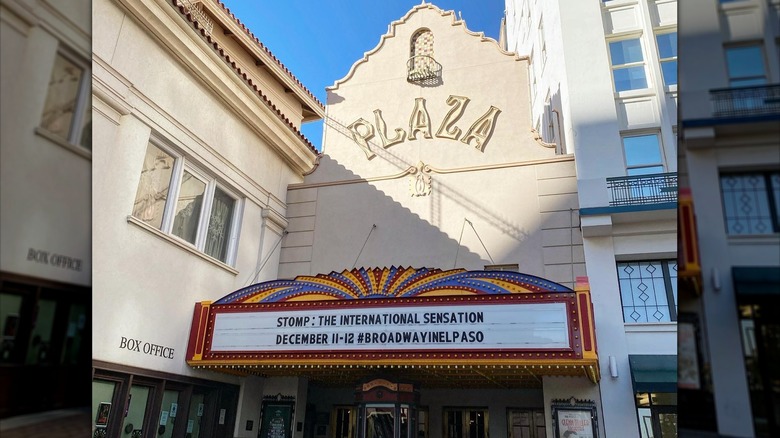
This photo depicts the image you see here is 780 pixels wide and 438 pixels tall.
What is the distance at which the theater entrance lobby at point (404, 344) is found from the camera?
1009cm

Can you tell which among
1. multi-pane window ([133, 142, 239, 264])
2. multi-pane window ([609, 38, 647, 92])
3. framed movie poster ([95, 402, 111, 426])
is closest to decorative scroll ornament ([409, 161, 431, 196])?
multi-pane window ([133, 142, 239, 264])

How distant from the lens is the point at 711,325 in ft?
2.13

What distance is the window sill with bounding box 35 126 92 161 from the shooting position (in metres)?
0.70

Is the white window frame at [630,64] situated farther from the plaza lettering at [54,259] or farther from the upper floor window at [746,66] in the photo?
the plaza lettering at [54,259]

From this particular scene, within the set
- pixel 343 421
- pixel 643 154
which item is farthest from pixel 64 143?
pixel 343 421

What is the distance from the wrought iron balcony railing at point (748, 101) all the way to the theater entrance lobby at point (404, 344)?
9625 millimetres

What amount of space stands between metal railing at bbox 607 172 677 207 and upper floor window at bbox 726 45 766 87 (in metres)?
11.9

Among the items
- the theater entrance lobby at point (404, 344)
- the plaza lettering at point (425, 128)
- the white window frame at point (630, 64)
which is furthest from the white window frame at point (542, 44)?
the theater entrance lobby at point (404, 344)

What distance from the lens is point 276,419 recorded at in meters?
13.2

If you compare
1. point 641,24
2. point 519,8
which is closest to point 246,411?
point 641,24

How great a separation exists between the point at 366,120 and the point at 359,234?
3.44 meters

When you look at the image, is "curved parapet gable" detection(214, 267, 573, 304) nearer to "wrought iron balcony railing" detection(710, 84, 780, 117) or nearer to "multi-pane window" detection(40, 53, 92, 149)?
"wrought iron balcony railing" detection(710, 84, 780, 117)

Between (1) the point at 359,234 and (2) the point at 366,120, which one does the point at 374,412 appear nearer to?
(1) the point at 359,234

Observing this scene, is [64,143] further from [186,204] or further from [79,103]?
[186,204]
